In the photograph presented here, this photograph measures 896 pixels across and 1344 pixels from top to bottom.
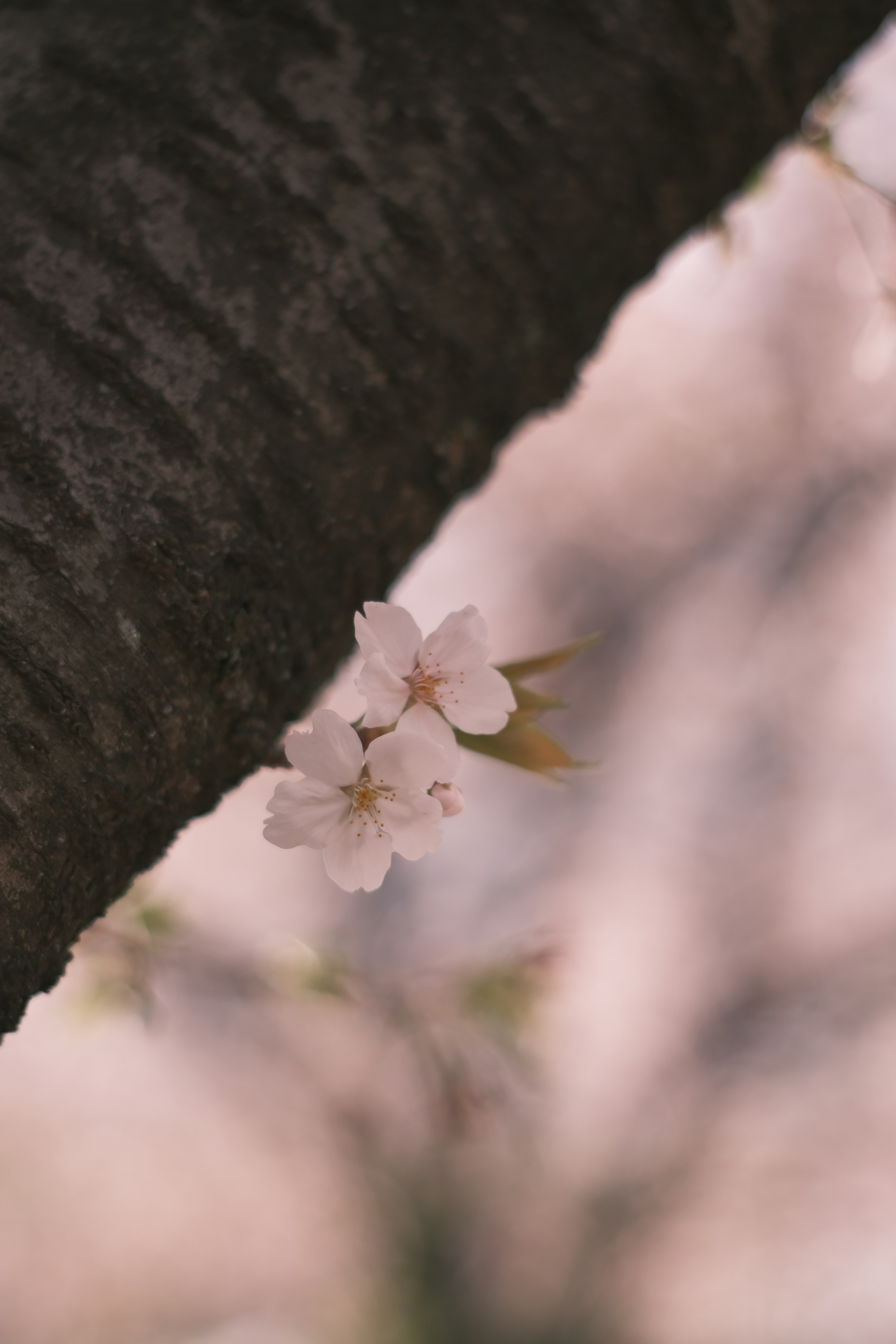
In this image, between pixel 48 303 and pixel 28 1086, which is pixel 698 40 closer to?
pixel 48 303

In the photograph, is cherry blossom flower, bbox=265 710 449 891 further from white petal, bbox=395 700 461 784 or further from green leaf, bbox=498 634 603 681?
green leaf, bbox=498 634 603 681

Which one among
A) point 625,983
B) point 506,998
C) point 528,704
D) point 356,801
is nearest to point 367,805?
point 356,801

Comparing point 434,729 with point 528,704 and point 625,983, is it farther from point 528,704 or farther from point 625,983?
point 625,983

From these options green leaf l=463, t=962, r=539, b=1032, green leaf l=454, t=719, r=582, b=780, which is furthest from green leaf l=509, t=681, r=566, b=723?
green leaf l=463, t=962, r=539, b=1032

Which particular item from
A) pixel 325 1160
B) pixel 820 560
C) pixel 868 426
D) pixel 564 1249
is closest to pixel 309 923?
pixel 325 1160

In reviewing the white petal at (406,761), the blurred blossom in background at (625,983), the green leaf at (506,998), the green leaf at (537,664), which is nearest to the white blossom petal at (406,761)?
the white petal at (406,761)
